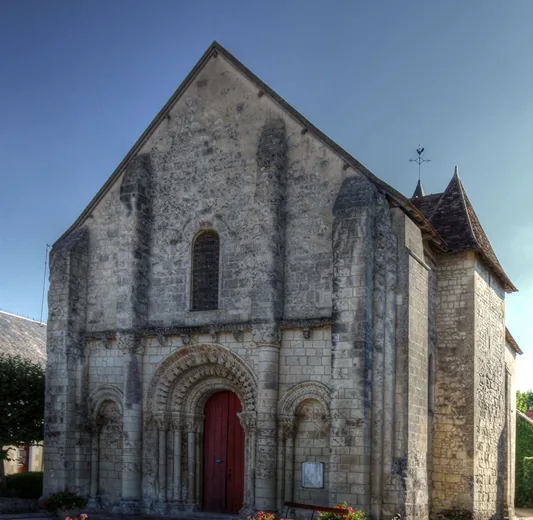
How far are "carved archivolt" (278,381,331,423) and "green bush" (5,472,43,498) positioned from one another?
950cm

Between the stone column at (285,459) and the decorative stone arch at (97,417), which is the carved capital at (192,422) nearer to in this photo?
the decorative stone arch at (97,417)

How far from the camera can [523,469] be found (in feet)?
98.6

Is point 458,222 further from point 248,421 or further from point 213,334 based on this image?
point 248,421

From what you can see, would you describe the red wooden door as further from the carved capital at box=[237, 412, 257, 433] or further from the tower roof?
the tower roof

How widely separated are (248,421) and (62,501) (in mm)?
4773

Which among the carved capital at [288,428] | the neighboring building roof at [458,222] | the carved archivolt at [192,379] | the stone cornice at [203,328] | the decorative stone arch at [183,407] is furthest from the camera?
the neighboring building roof at [458,222]

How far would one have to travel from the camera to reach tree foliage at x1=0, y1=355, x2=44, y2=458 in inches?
821

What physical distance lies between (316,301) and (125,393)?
17.4 feet

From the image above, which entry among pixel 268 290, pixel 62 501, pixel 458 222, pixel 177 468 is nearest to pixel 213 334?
pixel 268 290

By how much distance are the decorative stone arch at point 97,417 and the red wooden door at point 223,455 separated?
7.32ft

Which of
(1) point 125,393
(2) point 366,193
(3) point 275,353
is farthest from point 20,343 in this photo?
(2) point 366,193

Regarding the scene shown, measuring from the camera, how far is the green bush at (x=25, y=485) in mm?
22438

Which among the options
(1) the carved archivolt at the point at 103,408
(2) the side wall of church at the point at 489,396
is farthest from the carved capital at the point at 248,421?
(2) the side wall of church at the point at 489,396

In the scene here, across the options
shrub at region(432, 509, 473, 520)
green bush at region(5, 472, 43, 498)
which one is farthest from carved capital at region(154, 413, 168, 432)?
shrub at region(432, 509, 473, 520)
